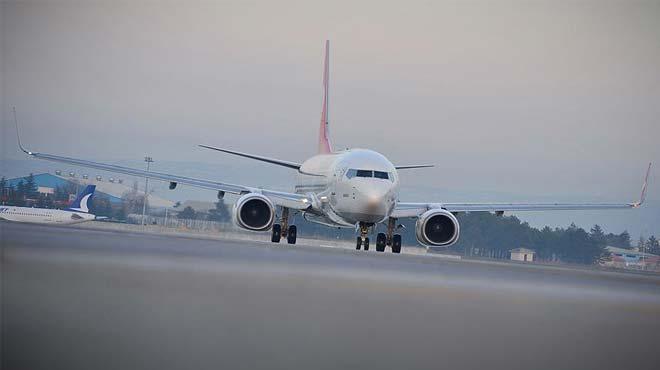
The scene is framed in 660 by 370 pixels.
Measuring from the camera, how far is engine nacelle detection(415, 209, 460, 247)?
3024 cm

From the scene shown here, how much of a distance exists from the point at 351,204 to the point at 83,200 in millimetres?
41853

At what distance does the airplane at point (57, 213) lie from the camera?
5644cm

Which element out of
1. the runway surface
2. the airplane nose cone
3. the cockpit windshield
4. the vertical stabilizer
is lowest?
the runway surface

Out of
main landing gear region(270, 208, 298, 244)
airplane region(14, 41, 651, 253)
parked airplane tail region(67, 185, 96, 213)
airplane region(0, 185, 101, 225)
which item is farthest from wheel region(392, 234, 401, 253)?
parked airplane tail region(67, 185, 96, 213)

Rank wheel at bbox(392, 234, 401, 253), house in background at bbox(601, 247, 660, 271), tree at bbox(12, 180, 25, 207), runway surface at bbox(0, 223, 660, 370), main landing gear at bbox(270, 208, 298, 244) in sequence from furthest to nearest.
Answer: tree at bbox(12, 180, 25, 207) < house in background at bbox(601, 247, 660, 271) < main landing gear at bbox(270, 208, 298, 244) < wheel at bbox(392, 234, 401, 253) < runway surface at bbox(0, 223, 660, 370)

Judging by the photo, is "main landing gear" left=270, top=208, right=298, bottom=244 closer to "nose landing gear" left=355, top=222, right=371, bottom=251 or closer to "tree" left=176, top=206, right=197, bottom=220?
"nose landing gear" left=355, top=222, right=371, bottom=251

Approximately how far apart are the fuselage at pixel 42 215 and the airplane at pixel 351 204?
25.5 metres

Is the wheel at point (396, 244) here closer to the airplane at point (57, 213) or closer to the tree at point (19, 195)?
the airplane at point (57, 213)

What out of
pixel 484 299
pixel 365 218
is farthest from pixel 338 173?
pixel 484 299

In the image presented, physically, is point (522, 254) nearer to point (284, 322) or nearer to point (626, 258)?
point (626, 258)

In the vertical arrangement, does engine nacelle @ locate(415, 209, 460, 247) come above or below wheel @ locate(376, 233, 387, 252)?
above

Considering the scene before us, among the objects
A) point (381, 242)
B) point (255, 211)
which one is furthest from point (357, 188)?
point (381, 242)

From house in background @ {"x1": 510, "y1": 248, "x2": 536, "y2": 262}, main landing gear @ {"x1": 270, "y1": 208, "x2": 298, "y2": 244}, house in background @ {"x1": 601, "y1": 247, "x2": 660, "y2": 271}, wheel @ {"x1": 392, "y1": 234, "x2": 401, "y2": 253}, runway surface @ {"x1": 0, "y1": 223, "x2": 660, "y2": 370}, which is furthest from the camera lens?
house in background @ {"x1": 510, "y1": 248, "x2": 536, "y2": 262}

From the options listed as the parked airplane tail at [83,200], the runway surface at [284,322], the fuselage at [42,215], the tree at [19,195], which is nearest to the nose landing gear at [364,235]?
the runway surface at [284,322]
